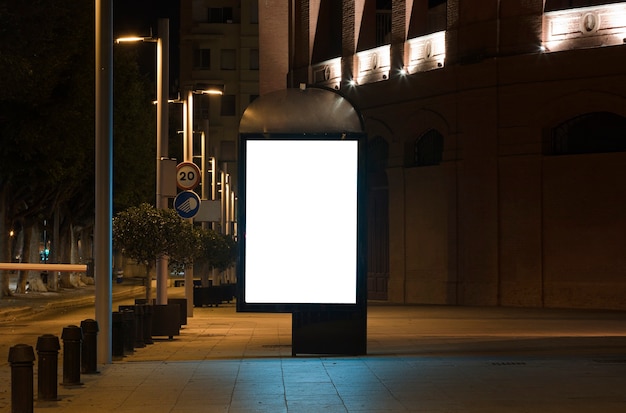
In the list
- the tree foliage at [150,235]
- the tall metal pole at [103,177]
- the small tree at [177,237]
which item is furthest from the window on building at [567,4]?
the tall metal pole at [103,177]

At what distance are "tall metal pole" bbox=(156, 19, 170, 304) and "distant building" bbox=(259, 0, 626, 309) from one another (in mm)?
13210

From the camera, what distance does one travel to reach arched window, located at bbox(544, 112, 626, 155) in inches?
1436

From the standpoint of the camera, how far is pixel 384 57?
4441 cm

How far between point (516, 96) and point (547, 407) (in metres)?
27.4

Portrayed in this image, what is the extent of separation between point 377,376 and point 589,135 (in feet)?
78.6

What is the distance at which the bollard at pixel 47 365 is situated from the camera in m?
12.9

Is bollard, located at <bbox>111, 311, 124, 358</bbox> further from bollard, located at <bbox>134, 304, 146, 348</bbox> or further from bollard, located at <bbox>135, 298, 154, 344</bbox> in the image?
bollard, located at <bbox>135, 298, 154, 344</bbox>

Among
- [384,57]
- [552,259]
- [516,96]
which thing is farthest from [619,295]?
[384,57]

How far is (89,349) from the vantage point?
15.9 m

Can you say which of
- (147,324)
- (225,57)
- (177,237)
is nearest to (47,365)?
(147,324)

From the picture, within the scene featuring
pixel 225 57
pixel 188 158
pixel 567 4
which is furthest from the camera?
pixel 225 57

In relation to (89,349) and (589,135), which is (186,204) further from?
(589,135)

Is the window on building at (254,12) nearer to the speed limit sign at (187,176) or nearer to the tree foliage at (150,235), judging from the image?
the speed limit sign at (187,176)

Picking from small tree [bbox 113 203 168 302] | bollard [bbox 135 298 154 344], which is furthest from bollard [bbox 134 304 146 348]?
small tree [bbox 113 203 168 302]
